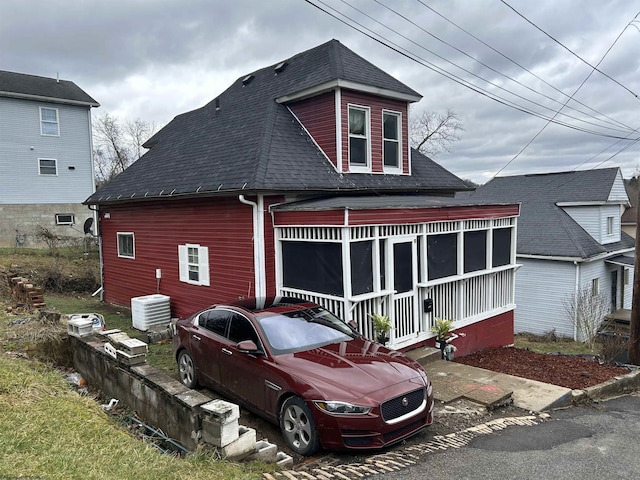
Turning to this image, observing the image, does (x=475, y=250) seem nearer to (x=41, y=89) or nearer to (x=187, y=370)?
Result: (x=187, y=370)

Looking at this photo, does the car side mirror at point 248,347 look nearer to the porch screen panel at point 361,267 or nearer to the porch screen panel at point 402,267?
the porch screen panel at point 361,267

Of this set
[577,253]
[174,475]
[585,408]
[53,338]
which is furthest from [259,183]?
[577,253]

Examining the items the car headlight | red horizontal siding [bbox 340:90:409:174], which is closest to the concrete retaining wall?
the car headlight

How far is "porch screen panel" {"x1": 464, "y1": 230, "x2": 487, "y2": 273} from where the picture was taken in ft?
34.7

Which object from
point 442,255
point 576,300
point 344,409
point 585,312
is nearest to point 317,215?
point 442,255

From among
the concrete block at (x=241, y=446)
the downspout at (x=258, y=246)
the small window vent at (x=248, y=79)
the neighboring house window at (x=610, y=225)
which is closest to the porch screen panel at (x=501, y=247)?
the downspout at (x=258, y=246)

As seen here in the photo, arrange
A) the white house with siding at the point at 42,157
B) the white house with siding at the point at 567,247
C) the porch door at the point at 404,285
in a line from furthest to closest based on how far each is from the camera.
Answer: the white house with siding at the point at 42,157 < the white house with siding at the point at 567,247 < the porch door at the point at 404,285

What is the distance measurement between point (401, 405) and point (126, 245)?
11324 millimetres

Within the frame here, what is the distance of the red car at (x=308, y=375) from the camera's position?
4.88 metres

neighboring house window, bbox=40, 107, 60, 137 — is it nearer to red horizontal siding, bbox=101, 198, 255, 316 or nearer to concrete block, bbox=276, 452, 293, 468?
red horizontal siding, bbox=101, 198, 255, 316

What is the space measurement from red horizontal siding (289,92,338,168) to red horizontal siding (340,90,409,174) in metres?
0.24

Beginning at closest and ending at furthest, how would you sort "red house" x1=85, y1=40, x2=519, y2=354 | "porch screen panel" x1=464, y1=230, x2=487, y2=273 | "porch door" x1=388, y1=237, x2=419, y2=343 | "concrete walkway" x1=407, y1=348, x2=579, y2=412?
"concrete walkway" x1=407, y1=348, x2=579, y2=412 → "red house" x1=85, y1=40, x2=519, y2=354 → "porch door" x1=388, y1=237, x2=419, y2=343 → "porch screen panel" x1=464, y1=230, x2=487, y2=273

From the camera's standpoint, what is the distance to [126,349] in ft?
21.6

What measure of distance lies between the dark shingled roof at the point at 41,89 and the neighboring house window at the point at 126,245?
40.8ft
